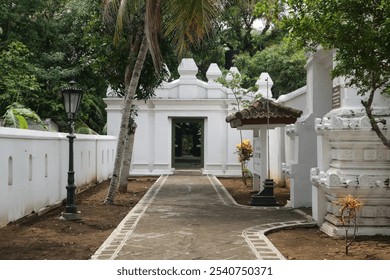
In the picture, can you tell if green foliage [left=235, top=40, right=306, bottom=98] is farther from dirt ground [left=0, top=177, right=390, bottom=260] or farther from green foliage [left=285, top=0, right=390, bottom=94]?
green foliage [left=285, top=0, right=390, bottom=94]

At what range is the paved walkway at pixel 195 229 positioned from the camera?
7.00 meters

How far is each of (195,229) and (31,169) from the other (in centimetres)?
403

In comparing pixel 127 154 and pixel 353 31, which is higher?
pixel 353 31

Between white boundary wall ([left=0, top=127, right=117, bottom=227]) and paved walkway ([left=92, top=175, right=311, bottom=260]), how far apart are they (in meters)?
2.08

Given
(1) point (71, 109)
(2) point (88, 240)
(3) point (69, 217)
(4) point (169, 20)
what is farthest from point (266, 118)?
(2) point (88, 240)

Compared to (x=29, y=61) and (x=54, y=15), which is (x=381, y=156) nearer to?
(x=29, y=61)

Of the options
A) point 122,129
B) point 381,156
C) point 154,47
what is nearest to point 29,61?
point 122,129

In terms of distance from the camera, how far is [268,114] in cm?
1254

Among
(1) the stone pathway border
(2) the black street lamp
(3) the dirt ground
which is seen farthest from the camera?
(2) the black street lamp

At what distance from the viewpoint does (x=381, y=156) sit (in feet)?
27.0

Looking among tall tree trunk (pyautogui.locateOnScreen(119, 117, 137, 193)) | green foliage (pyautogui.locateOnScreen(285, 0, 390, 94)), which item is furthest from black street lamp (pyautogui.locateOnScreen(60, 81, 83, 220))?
green foliage (pyautogui.locateOnScreen(285, 0, 390, 94))

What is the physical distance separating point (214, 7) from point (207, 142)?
43.0ft

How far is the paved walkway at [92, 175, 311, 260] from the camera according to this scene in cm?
700

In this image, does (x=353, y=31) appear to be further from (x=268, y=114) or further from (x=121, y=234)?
(x=268, y=114)
